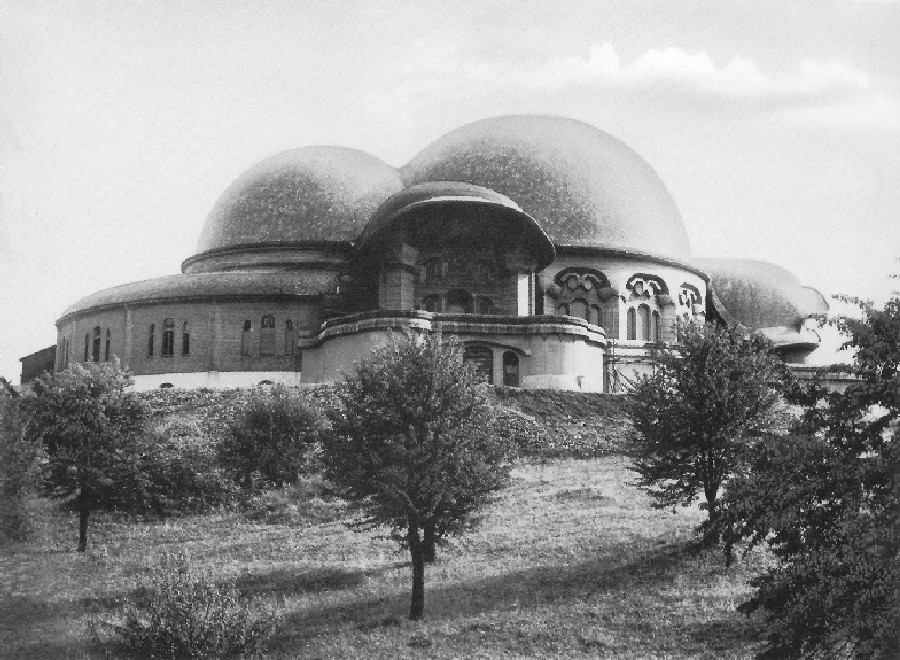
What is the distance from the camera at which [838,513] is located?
1875 centimetres

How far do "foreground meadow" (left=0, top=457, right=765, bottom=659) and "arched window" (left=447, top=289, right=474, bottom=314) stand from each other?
21.5 m

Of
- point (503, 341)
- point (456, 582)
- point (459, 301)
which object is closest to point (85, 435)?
point (456, 582)

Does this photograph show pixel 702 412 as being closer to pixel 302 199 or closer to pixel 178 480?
pixel 178 480

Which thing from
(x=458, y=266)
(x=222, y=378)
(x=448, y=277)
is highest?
(x=458, y=266)

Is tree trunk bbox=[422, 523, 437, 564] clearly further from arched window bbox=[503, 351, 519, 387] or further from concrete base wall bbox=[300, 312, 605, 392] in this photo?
arched window bbox=[503, 351, 519, 387]

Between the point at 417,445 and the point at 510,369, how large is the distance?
26.2 meters

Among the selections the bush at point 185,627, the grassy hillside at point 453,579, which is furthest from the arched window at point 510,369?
the bush at point 185,627

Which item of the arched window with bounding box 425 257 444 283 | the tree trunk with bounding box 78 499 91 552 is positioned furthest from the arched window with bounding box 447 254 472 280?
the tree trunk with bounding box 78 499 91 552

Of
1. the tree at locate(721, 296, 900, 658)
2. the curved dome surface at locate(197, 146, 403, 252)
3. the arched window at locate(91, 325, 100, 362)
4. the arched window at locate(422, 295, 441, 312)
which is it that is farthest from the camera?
the curved dome surface at locate(197, 146, 403, 252)

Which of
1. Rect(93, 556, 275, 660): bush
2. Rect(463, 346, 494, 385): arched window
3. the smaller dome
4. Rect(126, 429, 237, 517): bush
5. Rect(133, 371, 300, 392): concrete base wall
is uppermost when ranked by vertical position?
the smaller dome

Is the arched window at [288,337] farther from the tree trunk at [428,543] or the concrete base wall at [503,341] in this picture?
the tree trunk at [428,543]

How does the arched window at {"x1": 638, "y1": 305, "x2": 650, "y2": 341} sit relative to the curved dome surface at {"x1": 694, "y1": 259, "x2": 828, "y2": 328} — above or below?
below

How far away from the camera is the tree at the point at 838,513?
1709cm

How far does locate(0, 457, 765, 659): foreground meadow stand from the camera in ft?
79.2
